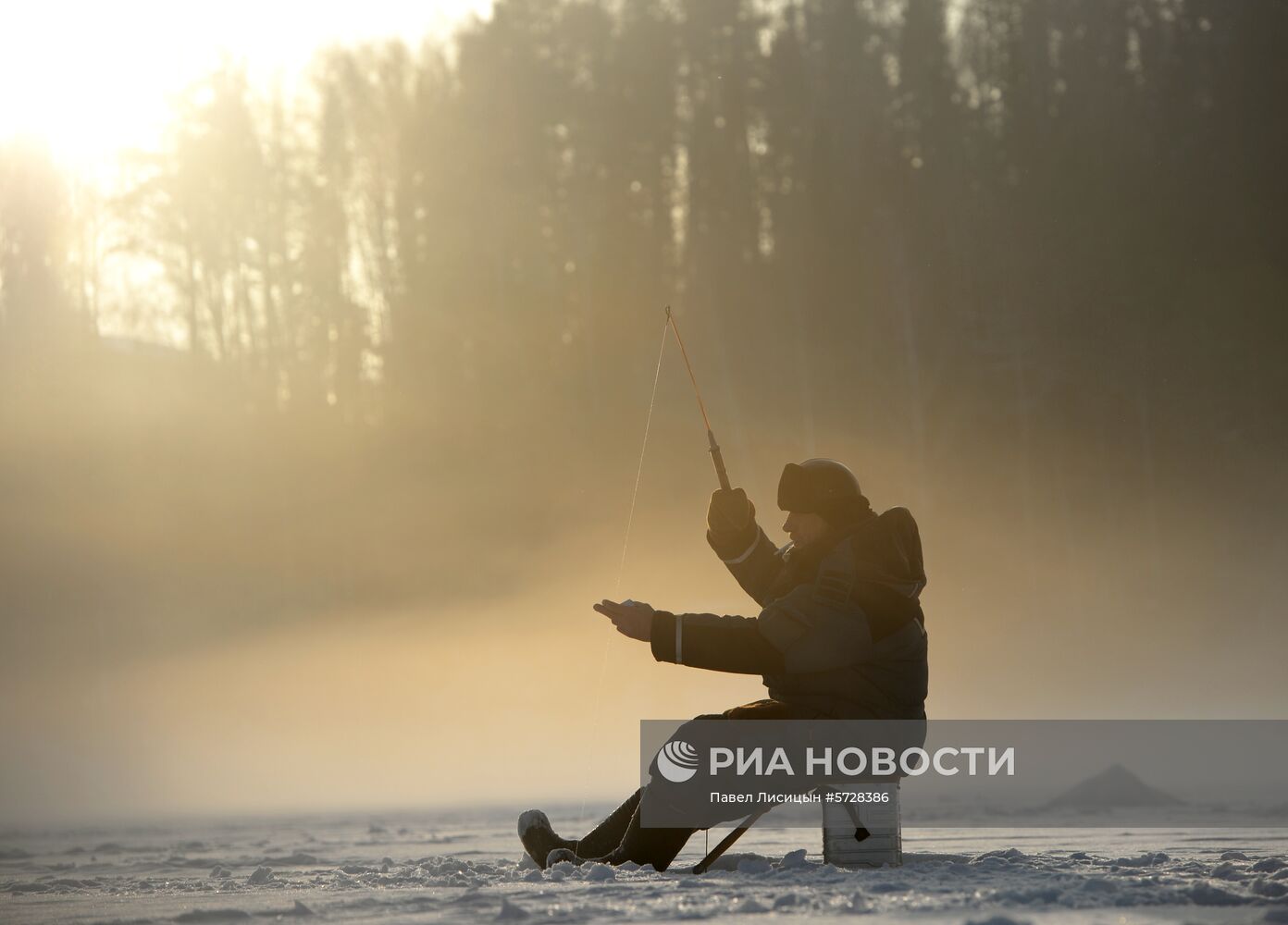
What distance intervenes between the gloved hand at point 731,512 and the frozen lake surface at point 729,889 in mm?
1474

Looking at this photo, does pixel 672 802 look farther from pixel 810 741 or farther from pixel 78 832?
pixel 78 832

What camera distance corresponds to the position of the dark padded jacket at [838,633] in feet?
16.3

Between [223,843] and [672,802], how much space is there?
9.20 m

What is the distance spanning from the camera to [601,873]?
16.5ft

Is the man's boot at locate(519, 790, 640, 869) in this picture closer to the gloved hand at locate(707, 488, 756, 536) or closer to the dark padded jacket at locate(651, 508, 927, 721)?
the dark padded jacket at locate(651, 508, 927, 721)

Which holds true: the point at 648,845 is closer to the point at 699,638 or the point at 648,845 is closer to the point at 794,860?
the point at 794,860

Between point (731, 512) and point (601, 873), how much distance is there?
63.7 inches

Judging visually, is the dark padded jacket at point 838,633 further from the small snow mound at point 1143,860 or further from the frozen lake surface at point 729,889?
the small snow mound at point 1143,860

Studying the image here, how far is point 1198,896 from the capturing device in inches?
160

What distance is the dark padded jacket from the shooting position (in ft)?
16.3

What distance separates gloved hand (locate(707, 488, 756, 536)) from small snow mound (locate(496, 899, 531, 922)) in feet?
6.78
